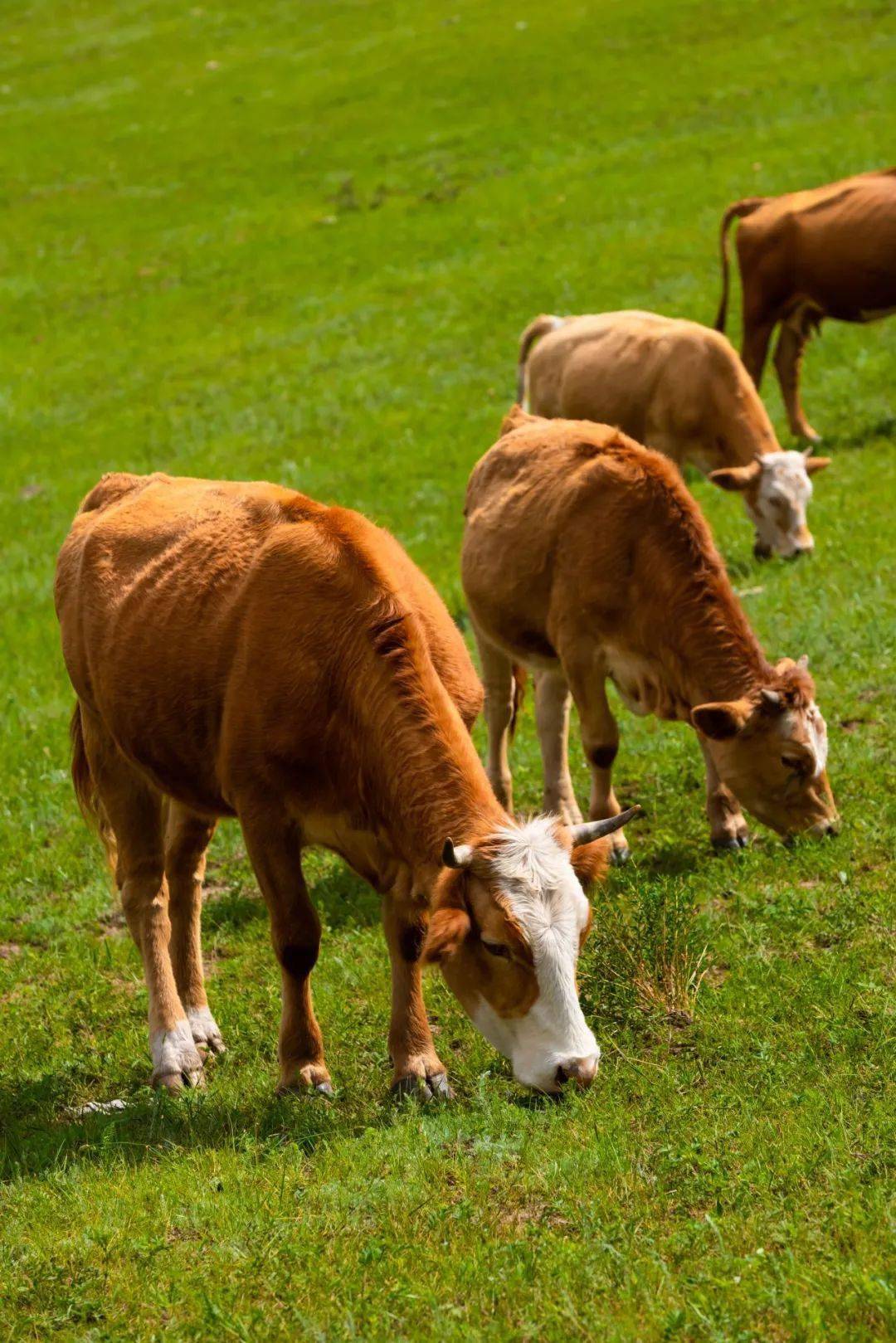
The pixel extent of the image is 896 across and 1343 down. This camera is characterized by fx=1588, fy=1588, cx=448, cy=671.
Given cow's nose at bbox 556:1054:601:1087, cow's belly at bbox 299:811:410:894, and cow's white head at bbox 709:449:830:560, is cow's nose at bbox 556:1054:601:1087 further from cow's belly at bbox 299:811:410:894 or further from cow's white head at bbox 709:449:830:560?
cow's white head at bbox 709:449:830:560

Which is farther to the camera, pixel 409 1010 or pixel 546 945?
pixel 409 1010

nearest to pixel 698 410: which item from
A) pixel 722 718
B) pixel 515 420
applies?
pixel 515 420

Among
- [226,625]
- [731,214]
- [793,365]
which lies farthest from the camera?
[731,214]

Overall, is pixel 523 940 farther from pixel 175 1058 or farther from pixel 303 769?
pixel 175 1058

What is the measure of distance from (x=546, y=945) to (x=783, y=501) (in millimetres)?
9101

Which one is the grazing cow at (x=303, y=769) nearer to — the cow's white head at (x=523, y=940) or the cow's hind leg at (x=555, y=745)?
the cow's white head at (x=523, y=940)

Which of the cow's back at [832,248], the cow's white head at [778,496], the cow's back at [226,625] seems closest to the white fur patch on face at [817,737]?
the cow's back at [226,625]

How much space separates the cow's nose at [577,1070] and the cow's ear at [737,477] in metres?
8.75

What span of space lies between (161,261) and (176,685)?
26662mm

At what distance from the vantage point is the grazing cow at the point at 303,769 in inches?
243

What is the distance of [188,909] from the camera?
866cm

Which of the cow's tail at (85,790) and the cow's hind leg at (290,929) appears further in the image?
the cow's tail at (85,790)

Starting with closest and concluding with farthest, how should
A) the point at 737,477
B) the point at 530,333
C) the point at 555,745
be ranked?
the point at 555,745 < the point at 737,477 < the point at 530,333

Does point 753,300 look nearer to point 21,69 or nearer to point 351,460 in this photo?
point 351,460
